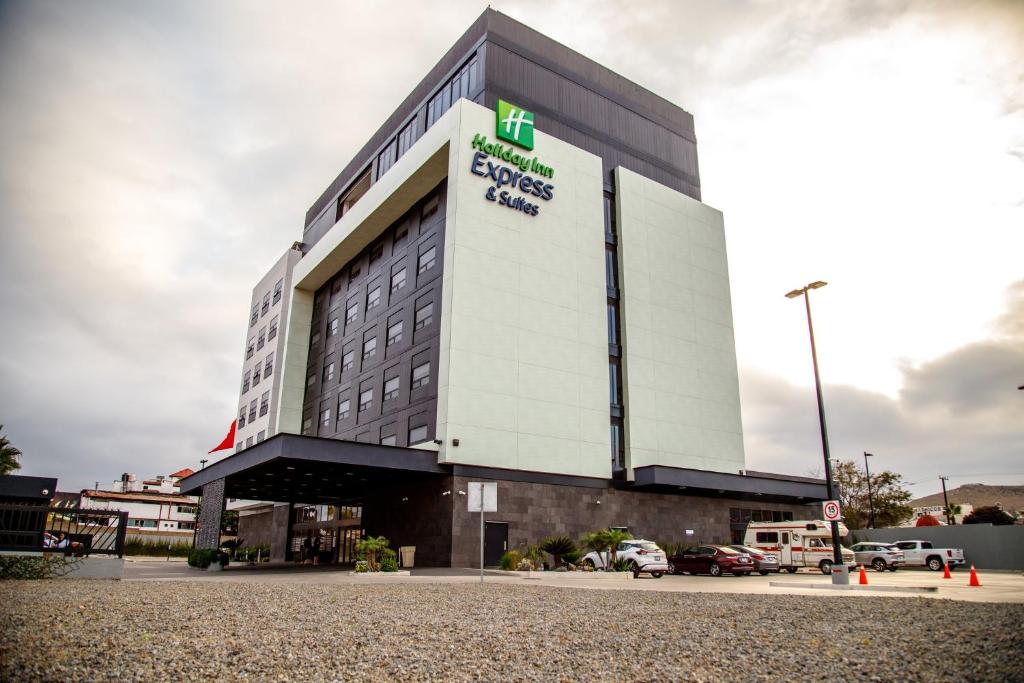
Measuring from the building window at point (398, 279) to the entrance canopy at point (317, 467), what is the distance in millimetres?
13457

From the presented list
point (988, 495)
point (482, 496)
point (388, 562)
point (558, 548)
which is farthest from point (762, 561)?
point (988, 495)

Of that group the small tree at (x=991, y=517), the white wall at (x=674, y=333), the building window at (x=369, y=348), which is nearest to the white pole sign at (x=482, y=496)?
the white wall at (x=674, y=333)

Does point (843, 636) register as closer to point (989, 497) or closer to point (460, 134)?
point (460, 134)

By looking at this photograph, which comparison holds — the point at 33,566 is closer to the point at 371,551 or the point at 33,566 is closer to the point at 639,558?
the point at 371,551

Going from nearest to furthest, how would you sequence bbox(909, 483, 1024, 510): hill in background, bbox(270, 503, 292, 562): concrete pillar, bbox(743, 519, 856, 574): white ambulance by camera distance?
bbox(743, 519, 856, 574): white ambulance < bbox(270, 503, 292, 562): concrete pillar < bbox(909, 483, 1024, 510): hill in background

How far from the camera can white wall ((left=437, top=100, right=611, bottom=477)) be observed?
1491 inches

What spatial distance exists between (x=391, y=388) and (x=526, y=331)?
34.8 feet

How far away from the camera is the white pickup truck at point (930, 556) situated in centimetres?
4094

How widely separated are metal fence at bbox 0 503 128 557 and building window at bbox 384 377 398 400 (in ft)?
74.3

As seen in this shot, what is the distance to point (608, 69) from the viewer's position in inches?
2087

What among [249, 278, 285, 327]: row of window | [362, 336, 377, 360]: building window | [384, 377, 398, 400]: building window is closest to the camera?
[384, 377, 398, 400]: building window

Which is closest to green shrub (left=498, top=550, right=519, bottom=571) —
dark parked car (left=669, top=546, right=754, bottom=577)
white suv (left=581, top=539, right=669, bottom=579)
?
white suv (left=581, top=539, right=669, bottom=579)

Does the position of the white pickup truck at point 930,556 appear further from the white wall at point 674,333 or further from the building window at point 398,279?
the building window at point 398,279

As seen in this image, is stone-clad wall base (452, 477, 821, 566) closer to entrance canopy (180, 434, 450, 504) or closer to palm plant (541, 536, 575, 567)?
palm plant (541, 536, 575, 567)
